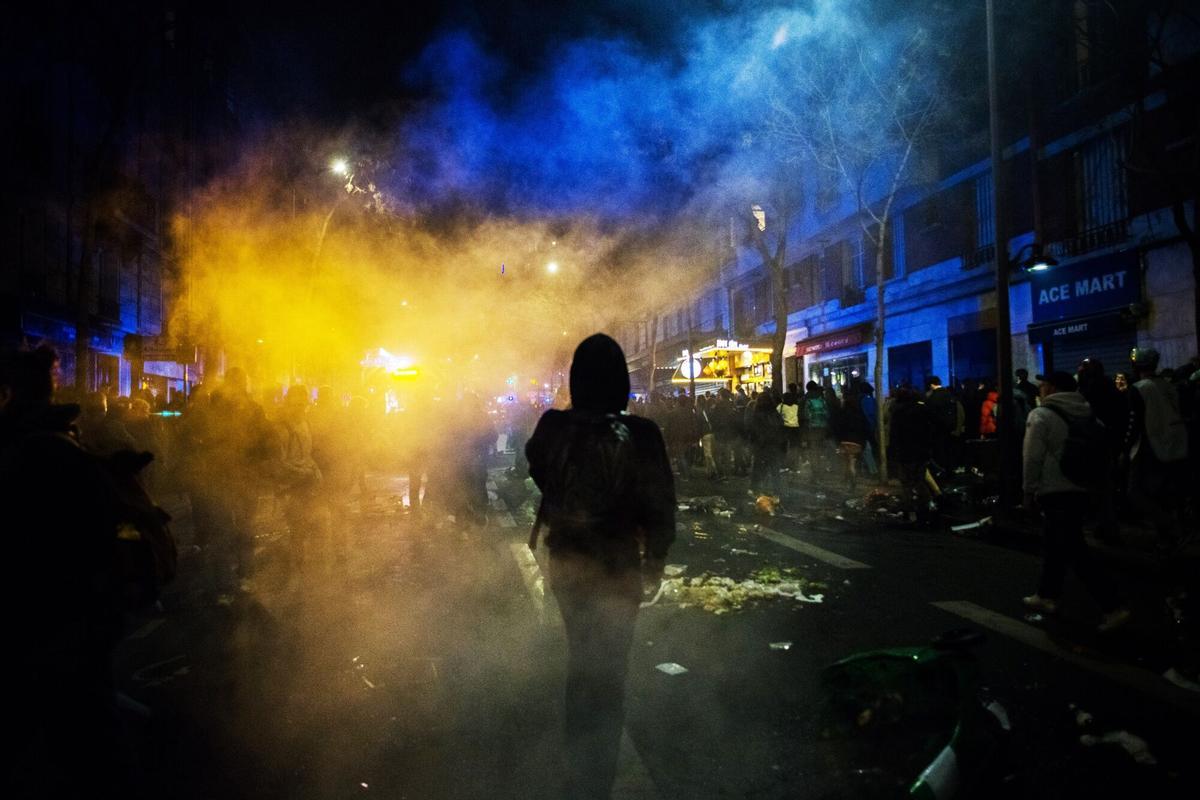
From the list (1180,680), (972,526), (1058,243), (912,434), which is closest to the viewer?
(1180,680)

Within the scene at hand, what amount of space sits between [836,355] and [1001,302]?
51.5 ft

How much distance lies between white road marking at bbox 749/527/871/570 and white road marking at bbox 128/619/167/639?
505 cm

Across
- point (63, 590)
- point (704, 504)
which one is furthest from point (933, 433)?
point (63, 590)

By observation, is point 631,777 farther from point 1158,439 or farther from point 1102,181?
point 1102,181

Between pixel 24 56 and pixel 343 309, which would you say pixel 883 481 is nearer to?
pixel 343 309

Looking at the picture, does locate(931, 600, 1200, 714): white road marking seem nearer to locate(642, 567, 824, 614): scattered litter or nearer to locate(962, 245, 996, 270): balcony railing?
locate(642, 567, 824, 614): scattered litter

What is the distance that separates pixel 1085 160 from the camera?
1489cm

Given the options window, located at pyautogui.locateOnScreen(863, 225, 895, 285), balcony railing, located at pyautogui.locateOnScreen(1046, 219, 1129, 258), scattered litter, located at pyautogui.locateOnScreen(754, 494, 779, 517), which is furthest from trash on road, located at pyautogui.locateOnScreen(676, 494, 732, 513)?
window, located at pyautogui.locateOnScreen(863, 225, 895, 285)

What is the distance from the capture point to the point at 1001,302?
9.27 m

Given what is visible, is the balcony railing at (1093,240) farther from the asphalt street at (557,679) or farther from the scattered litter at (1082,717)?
the scattered litter at (1082,717)

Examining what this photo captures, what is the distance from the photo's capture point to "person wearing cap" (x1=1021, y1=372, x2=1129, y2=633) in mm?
4453

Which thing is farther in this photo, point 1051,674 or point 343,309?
point 343,309

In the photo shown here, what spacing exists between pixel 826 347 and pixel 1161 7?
14968 millimetres

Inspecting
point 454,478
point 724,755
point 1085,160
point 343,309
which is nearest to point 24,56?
point 343,309
